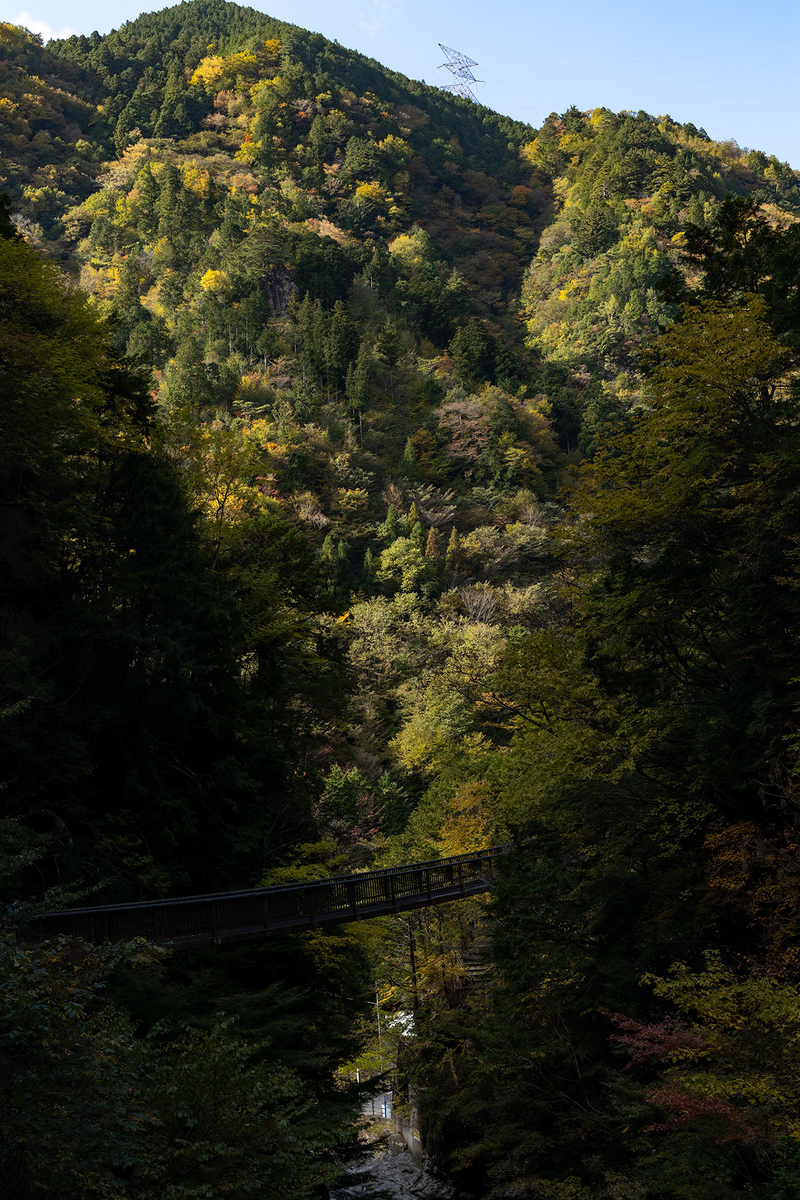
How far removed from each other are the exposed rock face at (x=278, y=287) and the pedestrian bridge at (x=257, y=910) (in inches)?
2143

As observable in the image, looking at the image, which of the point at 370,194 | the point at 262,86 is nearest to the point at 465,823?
the point at 370,194

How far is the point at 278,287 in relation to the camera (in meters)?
64.7

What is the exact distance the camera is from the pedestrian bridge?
36.0 ft

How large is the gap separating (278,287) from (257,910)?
193ft

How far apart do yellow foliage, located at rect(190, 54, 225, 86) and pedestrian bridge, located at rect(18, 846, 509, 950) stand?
4053 inches

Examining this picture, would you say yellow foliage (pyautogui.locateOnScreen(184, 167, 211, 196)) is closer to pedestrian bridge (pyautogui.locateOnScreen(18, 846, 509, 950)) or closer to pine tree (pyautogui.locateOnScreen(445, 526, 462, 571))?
pine tree (pyautogui.locateOnScreen(445, 526, 462, 571))

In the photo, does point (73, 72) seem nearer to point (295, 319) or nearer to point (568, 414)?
point (295, 319)

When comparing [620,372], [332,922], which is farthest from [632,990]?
[620,372]

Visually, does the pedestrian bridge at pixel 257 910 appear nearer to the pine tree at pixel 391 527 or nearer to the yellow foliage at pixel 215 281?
the pine tree at pixel 391 527

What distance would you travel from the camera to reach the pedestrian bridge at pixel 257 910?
10961 millimetres

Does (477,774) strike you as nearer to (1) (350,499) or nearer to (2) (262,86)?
(1) (350,499)

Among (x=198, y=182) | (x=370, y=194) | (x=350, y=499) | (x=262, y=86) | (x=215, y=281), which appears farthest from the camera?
(x=262, y=86)

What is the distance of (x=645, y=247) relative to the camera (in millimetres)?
73438

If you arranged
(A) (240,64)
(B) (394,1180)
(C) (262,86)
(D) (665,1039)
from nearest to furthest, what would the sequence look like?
(D) (665,1039), (B) (394,1180), (C) (262,86), (A) (240,64)
